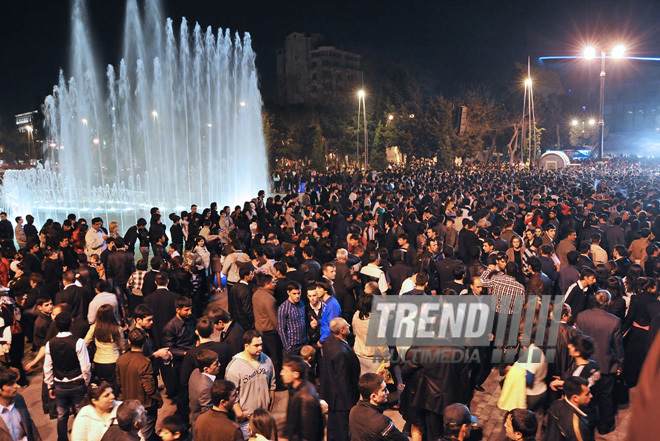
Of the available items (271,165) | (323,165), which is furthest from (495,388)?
(271,165)

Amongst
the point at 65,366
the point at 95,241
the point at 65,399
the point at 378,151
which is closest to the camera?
the point at 65,366

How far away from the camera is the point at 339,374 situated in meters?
5.54

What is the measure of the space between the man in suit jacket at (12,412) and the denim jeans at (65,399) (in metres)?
1.02

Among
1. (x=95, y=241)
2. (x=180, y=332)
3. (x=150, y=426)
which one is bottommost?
(x=150, y=426)

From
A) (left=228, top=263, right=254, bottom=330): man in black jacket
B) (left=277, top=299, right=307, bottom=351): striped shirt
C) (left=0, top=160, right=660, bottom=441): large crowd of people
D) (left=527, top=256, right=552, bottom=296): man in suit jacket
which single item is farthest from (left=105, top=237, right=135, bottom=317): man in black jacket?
(left=527, top=256, right=552, bottom=296): man in suit jacket

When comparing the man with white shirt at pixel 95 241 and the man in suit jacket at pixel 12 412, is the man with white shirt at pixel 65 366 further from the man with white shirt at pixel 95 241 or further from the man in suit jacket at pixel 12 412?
the man with white shirt at pixel 95 241

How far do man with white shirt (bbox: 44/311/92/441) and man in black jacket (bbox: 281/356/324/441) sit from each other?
2.69m

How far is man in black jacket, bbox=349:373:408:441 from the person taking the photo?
14.1 ft

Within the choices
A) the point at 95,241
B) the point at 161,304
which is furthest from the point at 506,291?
the point at 95,241

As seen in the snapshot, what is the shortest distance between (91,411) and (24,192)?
29.2 meters

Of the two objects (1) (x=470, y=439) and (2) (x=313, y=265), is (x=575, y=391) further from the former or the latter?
(2) (x=313, y=265)

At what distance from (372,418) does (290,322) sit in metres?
2.66

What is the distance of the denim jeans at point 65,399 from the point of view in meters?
5.99

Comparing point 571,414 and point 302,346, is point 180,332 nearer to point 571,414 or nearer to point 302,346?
point 302,346
